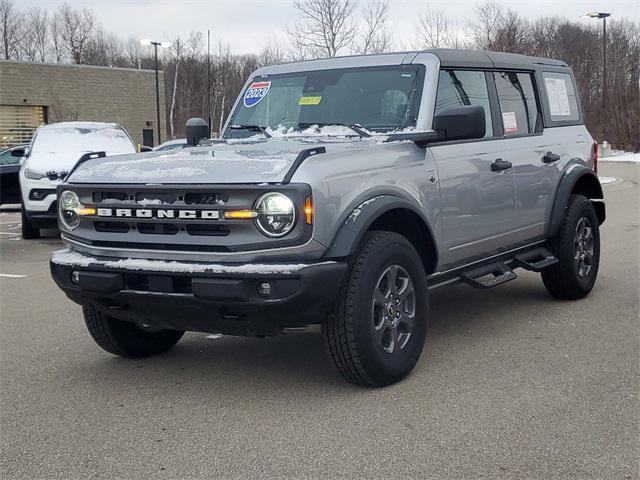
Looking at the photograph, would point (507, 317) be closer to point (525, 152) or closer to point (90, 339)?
point (525, 152)

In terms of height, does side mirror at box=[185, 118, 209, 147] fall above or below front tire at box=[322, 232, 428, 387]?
above

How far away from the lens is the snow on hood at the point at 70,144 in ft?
41.0

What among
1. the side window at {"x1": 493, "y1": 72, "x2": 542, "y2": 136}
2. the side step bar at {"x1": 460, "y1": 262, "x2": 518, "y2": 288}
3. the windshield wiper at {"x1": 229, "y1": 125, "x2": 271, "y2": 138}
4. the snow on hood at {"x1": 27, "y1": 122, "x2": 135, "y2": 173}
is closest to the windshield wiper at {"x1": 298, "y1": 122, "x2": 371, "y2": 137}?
the windshield wiper at {"x1": 229, "y1": 125, "x2": 271, "y2": 138}

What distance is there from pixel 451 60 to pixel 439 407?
2529mm

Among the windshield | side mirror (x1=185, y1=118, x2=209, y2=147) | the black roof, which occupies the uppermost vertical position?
the black roof

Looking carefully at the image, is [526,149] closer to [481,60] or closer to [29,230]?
[481,60]

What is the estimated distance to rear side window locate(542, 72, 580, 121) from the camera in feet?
22.6

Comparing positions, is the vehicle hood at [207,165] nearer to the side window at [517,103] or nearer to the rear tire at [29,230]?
the side window at [517,103]

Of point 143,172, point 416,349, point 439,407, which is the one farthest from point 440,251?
point 143,172

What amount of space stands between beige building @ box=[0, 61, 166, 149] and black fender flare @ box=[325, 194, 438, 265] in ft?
110

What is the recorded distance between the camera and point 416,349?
4844 millimetres

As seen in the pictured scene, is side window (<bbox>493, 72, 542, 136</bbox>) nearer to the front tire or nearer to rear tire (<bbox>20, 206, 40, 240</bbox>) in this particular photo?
the front tire

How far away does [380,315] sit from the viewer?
181 inches

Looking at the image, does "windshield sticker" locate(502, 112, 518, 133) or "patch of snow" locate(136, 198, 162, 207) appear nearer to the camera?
"patch of snow" locate(136, 198, 162, 207)
